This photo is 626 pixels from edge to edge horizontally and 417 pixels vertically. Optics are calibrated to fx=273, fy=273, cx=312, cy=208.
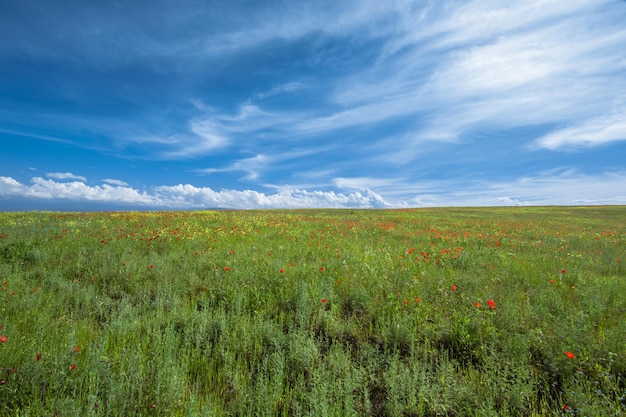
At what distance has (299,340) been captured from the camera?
359cm

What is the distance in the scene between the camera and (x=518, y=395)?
2.74 meters

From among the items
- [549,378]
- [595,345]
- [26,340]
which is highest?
[26,340]

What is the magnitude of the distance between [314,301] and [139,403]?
286 cm

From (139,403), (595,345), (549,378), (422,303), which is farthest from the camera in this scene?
(422,303)

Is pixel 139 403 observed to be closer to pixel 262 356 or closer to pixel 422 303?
pixel 262 356

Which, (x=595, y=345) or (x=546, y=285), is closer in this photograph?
(x=595, y=345)

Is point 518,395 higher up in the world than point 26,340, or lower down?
lower down

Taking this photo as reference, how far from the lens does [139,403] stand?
8.44 ft

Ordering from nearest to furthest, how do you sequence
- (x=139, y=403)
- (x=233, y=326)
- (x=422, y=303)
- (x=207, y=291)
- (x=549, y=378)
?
(x=139, y=403) < (x=549, y=378) < (x=233, y=326) < (x=422, y=303) < (x=207, y=291)

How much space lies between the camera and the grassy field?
2672mm

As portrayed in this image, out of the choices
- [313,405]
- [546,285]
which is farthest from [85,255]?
[546,285]

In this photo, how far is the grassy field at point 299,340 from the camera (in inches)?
105

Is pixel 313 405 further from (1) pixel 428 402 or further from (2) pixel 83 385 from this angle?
(2) pixel 83 385

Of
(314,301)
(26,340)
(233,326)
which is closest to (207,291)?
(233,326)
